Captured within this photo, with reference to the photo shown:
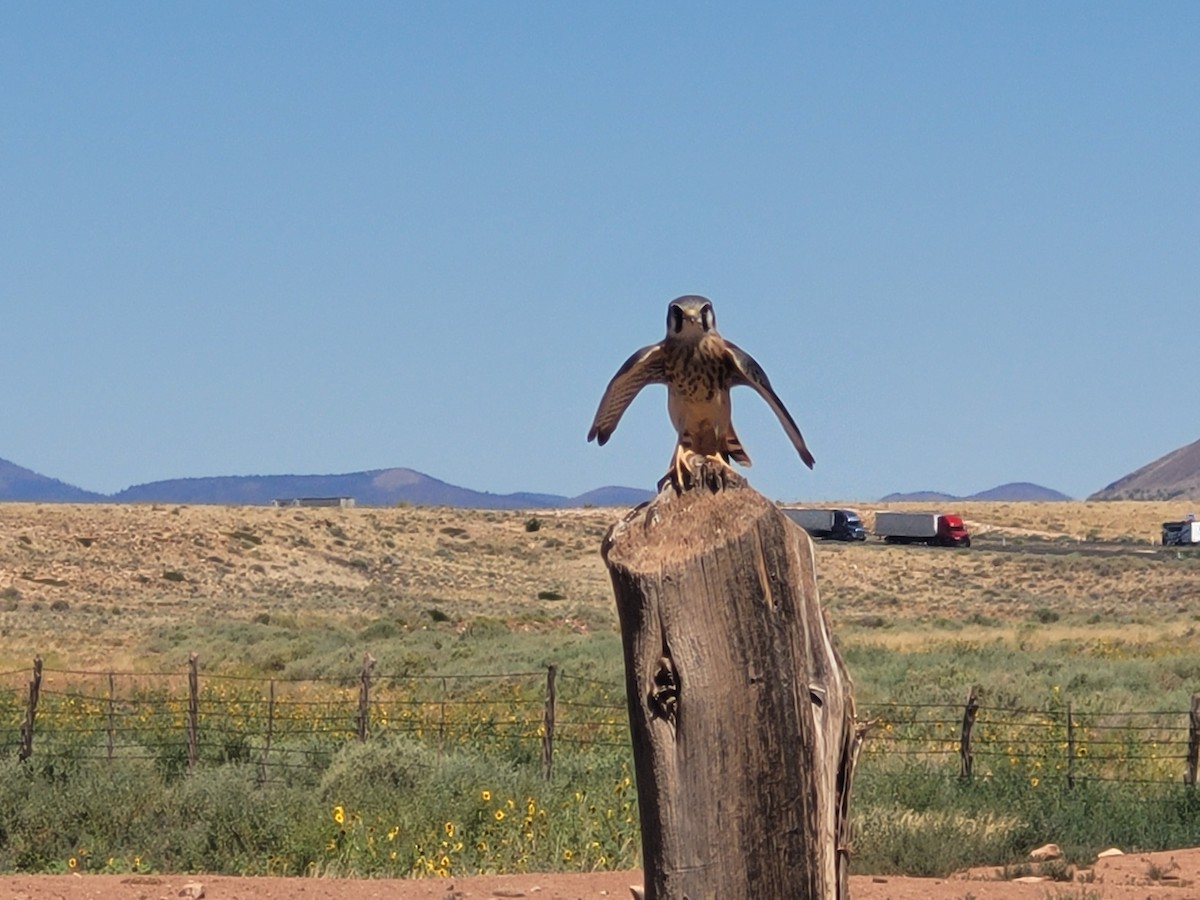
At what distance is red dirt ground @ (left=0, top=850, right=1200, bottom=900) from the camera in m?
9.62

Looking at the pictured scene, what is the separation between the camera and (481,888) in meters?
9.90

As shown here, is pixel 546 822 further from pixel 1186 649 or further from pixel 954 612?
pixel 954 612

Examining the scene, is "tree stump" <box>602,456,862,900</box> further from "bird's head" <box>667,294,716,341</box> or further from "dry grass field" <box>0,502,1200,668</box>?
"dry grass field" <box>0,502,1200,668</box>

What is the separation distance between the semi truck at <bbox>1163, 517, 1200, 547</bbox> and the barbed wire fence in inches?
2416

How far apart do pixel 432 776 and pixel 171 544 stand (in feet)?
159

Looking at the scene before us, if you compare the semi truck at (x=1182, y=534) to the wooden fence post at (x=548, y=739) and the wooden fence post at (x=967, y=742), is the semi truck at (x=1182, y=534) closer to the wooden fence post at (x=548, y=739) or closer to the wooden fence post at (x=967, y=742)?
the wooden fence post at (x=967, y=742)

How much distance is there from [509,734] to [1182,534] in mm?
67994

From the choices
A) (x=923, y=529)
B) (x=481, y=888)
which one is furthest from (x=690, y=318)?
(x=923, y=529)

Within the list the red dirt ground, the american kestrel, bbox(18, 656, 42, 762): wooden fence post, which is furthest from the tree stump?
bbox(18, 656, 42, 762): wooden fence post

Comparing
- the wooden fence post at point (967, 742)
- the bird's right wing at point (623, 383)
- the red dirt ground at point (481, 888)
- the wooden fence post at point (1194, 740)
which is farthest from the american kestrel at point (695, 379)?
the wooden fence post at point (1194, 740)

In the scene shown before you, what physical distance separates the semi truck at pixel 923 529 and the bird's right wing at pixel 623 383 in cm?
6967

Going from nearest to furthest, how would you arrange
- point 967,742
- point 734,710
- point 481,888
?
point 734,710 → point 481,888 → point 967,742

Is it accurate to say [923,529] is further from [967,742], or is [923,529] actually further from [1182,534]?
[967,742]

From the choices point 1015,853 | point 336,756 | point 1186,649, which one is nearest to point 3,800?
point 336,756
